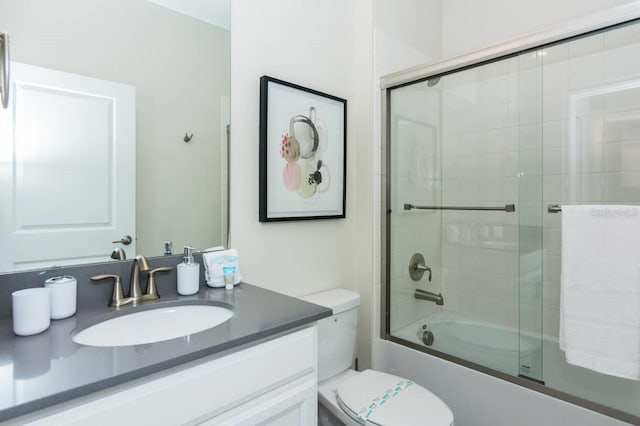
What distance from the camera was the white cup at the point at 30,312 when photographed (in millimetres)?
815

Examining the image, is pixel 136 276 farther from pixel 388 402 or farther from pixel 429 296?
pixel 429 296

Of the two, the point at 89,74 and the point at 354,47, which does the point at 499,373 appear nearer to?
the point at 354,47

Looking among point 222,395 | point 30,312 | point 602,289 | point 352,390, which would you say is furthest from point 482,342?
point 30,312

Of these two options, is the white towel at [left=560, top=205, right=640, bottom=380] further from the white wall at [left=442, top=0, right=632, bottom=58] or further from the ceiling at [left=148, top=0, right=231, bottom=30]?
the ceiling at [left=148, top=0, right=231, bottom=30]

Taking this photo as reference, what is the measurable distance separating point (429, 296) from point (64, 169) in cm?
188

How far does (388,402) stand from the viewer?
130 centimetres

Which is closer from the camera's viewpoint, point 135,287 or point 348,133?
point 135,287

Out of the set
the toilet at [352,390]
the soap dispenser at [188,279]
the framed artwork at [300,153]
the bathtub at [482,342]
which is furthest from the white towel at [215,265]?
the bathtub at [482,342]

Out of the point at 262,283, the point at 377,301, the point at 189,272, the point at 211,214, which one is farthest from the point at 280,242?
the point at 377,301

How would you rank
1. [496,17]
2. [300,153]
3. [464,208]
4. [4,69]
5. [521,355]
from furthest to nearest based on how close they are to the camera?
[496,17] → [464,208] → [300,153] → [521,355] → [4,69]

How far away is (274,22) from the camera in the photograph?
5.12 ft

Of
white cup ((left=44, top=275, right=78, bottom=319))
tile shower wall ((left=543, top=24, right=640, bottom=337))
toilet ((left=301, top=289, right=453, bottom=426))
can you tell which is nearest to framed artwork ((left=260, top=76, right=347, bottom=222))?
toilet ((left=301, top=289, right=453, bottom=426))

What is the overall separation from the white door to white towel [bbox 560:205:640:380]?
1.59 m

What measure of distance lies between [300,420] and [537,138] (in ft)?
5.34
